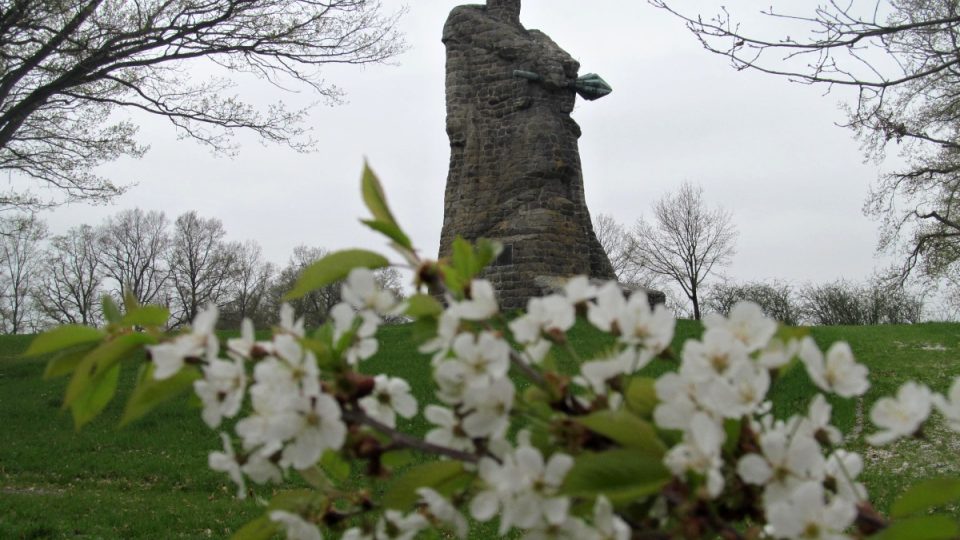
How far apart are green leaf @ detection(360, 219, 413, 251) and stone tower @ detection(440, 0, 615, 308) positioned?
593 inches

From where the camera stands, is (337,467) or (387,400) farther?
(337,467)

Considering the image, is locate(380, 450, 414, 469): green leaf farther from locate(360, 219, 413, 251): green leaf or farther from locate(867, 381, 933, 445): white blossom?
locate(867, 381, 933, 445): white blossom

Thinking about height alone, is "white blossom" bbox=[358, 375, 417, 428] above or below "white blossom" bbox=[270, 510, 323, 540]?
above

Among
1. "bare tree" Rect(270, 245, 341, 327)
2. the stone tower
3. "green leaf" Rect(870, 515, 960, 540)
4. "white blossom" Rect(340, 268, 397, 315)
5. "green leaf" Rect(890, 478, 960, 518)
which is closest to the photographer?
"green leaf" Rect(870, 515, 960, 540)

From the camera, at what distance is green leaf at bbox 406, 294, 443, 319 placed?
2.96ft

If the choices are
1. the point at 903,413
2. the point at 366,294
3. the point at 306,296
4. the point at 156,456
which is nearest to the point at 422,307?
the point at 366,294

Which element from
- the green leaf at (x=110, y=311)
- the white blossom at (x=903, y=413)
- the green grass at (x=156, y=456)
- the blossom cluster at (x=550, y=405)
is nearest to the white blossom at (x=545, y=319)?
the blossom cluster at (x=550, y=405)

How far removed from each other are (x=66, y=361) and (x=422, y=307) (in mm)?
435

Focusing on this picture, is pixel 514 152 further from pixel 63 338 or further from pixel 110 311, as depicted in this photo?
pixel 63 338

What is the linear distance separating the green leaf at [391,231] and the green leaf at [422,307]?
0.06 m

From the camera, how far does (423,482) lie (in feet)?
3.08

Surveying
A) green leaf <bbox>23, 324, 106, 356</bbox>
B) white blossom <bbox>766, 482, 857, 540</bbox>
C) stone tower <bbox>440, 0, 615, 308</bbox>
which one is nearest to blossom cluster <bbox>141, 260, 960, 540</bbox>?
white blossom <bbox>766, 482, 857, 540</bbox>

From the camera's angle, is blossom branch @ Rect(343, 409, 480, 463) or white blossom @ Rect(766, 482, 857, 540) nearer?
white blossom @ Rect(766, 482, 857, 540)

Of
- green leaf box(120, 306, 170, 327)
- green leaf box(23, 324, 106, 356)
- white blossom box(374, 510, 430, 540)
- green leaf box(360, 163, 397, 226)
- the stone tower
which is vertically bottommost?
white blossom box(374, 510, 430, 540)
